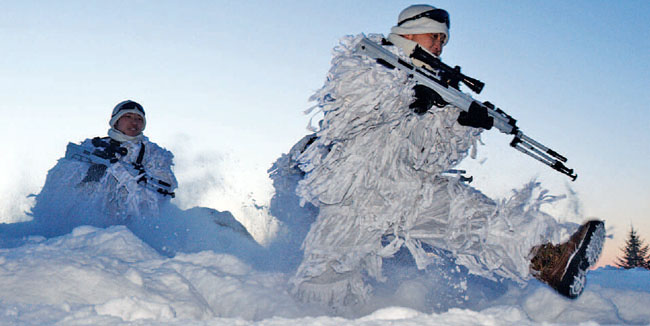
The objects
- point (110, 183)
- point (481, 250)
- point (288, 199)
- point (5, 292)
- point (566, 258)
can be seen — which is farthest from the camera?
point (110, 183)

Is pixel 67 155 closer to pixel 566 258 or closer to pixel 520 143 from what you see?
pixel 520 143

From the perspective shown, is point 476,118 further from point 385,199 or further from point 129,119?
point 129,119

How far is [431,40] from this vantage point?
299 cm

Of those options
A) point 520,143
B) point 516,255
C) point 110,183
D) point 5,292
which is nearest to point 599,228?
point 516,255

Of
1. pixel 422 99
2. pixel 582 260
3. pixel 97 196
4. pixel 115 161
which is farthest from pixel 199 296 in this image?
pixel 97 196

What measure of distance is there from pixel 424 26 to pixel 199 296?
2.04 meters

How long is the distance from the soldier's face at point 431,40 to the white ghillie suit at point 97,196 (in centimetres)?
396

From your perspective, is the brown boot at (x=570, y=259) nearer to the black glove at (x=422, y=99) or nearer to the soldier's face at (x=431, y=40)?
the black glove at (x=422, y=99)

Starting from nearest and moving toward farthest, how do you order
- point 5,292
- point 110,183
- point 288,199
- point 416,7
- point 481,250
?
1. point 5,292
2. point 481,250
3. point 416,7
4. point 288,199
5. point 110,183

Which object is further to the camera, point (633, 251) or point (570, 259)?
point (633, 251)

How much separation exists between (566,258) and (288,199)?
208 centimetres

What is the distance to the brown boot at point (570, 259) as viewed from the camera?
2338 millimetres

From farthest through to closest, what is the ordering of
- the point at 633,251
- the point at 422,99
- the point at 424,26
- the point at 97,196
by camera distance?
the point at 633,251 → the point at 97,196 → the point at 424,26 → the point at 422,99

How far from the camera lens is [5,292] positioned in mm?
1859
